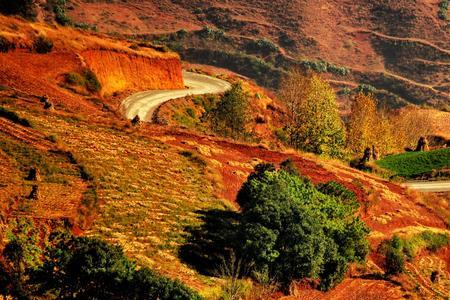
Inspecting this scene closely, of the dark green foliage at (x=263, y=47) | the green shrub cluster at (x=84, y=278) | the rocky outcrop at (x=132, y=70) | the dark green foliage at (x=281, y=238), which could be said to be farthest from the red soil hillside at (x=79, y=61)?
the dark green foliage at (x=263, y=47)

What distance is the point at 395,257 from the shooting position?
29844mm

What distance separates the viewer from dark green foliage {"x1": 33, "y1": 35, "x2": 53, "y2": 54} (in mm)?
44906

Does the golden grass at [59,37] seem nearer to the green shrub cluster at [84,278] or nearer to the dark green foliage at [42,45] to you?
the dark green foliage at [42,45]

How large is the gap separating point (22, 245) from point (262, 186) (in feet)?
39.8

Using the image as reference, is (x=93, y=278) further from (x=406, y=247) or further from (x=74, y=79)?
(x=74, y=79)

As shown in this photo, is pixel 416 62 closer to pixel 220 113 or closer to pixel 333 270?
pixel 220 113

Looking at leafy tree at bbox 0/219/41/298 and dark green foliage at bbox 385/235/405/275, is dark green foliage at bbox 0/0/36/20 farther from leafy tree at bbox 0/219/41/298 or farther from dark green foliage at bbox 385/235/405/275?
dark green foliage at bbox 385/235/405/275

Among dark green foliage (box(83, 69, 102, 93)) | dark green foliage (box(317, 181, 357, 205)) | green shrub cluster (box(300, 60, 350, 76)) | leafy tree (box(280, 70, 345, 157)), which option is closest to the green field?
leafy tree (box(280, 70, 345, 157))

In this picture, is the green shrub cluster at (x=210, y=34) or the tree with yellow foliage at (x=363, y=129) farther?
the green shrub cluster at (x=210, y=34)

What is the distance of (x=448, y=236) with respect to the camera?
36594 mm

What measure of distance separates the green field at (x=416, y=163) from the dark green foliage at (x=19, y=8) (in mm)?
37268

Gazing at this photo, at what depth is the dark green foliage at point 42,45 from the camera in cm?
4491

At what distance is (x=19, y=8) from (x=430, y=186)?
4198 centimetres

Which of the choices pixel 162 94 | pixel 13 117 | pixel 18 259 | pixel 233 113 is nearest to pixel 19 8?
pixel 162 94
